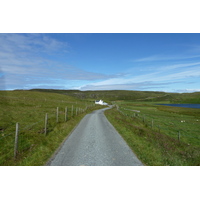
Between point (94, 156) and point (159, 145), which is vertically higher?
point (94, 156)

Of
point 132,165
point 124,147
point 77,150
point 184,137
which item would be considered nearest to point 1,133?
point 77,150

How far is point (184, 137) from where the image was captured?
2092cm

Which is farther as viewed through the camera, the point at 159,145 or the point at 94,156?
the point at 159,145

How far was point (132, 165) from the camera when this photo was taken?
697 cm

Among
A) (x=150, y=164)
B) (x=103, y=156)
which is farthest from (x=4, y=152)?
(x=150, y=164)

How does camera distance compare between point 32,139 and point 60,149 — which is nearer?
point 60,149

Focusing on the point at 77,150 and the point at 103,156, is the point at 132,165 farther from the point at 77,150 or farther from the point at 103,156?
the point at 77,150

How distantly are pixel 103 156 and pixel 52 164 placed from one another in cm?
271

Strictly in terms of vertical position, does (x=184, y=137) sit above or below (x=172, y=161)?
below

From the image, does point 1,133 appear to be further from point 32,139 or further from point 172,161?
point 172,161

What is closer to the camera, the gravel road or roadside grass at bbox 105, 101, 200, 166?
the gravel road

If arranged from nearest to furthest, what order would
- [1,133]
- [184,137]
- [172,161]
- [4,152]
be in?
[172,161] → [4,152] → [1,133] → [184,137]

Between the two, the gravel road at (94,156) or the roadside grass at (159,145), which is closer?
the gravel road at (94,156)
